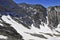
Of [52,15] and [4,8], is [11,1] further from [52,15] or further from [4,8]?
[52,15]

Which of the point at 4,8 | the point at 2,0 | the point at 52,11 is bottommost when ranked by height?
the point at 4,8

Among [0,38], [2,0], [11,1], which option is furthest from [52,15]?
[0,38]

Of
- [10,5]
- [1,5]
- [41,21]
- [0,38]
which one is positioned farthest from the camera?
[41,21]

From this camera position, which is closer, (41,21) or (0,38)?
(0,38)

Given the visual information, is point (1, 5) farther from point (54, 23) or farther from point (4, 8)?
point (54, 23)

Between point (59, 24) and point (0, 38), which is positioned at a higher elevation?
point (59, 24)

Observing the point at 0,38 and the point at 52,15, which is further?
the point at 52,15

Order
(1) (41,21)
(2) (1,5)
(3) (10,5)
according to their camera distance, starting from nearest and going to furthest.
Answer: (2) (1,5), (3) (10,5), (1) (41,21)

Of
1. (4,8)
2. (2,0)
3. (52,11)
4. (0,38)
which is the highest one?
(52,11)

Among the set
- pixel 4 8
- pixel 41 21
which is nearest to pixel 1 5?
pixel 4 8

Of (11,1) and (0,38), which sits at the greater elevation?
(11,1)

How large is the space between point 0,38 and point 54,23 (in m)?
142

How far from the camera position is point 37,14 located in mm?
198375

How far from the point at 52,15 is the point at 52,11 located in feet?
16.1
